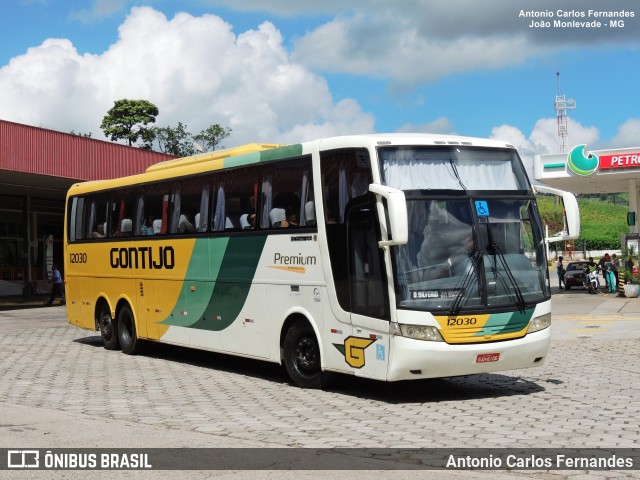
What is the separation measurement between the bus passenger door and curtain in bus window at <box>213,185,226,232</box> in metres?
3.50

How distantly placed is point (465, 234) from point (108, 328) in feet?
32.8

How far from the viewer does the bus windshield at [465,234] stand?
10734mm

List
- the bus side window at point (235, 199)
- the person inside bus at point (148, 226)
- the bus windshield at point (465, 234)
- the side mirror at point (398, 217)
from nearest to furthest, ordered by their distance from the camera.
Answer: the side mirror at point (398, 217) → the bus windshield at point (465, 234) → the bus side window at point (235, 199) → the person inside bus at point (148, 226)

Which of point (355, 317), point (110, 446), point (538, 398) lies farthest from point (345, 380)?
point (110, 446)

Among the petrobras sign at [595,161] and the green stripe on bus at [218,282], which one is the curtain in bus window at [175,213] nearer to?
the green stripe on bus at [218,282]

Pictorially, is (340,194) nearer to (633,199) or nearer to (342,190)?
(342,190)

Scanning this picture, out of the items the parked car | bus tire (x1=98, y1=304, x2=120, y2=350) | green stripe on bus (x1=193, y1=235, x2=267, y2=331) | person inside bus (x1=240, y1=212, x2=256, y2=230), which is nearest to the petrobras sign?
the parked car

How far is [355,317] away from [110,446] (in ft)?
12.9

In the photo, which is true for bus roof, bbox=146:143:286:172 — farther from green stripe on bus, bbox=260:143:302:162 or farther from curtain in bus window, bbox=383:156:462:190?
curtain in bus window, bbox=383:156:462:190

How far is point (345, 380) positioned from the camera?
13000mm

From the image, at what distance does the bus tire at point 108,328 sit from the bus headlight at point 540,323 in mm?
9829

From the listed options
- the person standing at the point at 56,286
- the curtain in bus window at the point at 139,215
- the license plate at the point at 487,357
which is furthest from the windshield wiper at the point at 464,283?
the person standing at the point at 56,286

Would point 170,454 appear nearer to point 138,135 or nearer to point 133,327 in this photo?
point 133,327

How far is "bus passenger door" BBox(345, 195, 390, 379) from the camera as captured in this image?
1091 cm
